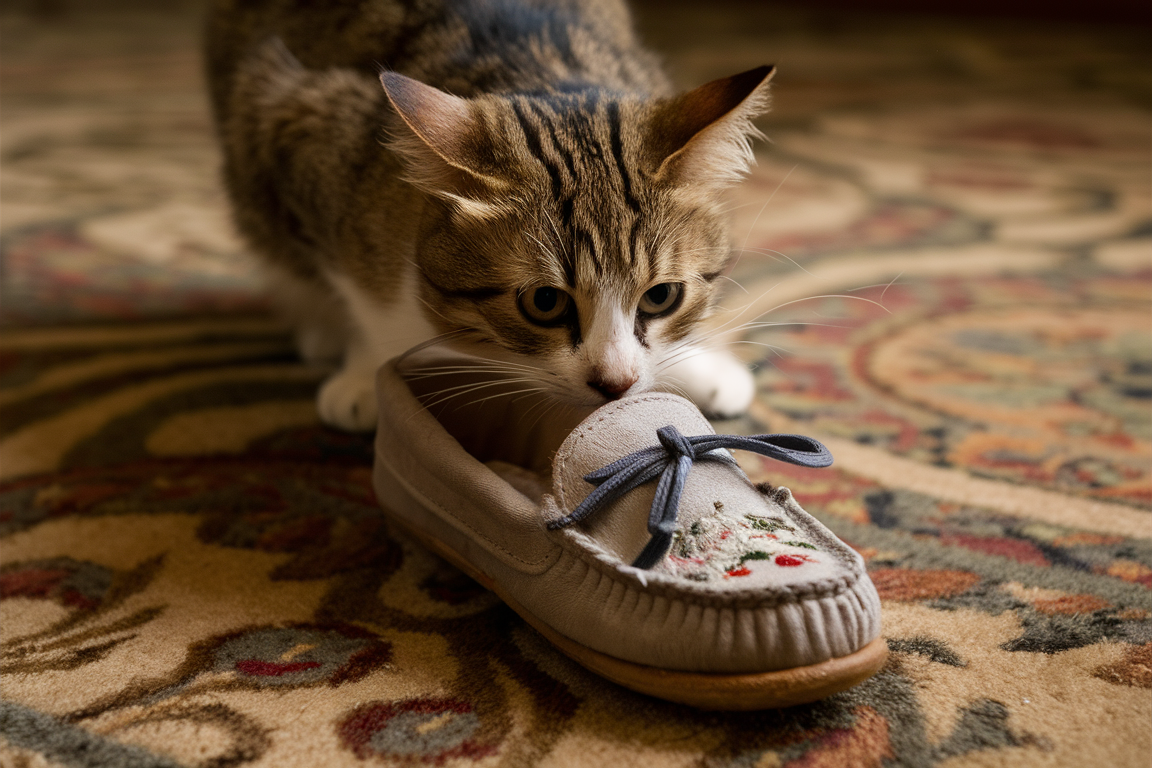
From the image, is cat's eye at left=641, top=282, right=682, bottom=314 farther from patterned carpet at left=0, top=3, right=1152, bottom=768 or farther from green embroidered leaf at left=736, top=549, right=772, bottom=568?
green embroidered leaf at left=736, top=549, right=772, bottom=568

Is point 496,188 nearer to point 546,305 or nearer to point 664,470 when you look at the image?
point 546,305

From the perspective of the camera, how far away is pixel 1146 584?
78cm

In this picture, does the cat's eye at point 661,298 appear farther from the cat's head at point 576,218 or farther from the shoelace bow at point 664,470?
the shoelace bow at point 664,470

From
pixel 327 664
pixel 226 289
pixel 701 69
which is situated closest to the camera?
pixel 327 664

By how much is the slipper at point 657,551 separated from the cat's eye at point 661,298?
14 centimetres

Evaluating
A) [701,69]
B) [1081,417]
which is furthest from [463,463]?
[701,69]

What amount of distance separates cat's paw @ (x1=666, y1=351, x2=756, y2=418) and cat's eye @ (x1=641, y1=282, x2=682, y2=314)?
0.20 metres

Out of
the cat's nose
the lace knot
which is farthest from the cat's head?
the lace knot

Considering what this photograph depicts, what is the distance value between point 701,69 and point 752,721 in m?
3.42

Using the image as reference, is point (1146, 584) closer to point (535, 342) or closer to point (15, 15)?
point (535, 342)

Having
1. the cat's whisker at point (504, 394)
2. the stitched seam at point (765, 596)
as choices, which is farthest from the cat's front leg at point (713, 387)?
the stitched seam at point (765, 596)

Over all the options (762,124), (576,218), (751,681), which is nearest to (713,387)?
(576,218)

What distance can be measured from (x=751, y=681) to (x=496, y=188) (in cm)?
50

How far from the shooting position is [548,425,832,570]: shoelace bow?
63 centimetres
